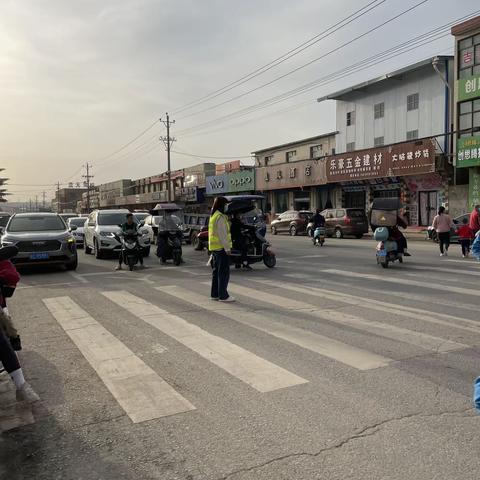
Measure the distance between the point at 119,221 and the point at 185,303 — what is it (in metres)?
9.94

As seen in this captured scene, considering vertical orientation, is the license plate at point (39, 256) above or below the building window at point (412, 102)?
below

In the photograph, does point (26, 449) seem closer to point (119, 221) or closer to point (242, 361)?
point (242, 361)

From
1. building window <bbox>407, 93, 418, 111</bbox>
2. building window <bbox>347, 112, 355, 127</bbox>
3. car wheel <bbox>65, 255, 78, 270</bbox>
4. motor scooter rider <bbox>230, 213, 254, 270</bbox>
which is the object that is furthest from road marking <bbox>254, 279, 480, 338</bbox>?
building window <bbox>347, 112, 355, 127</bbox>

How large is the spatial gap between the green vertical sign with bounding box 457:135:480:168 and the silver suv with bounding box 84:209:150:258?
17.0 meters

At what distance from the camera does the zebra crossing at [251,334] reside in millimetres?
4523

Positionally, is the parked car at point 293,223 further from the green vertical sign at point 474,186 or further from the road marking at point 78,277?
the road marking at point 78,277

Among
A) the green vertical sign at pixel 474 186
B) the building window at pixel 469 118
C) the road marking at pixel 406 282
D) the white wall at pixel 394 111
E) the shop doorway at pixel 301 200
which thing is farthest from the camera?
the shop doorway at pixel 301 200

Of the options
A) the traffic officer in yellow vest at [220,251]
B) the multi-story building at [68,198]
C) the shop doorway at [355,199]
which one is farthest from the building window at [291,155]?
the multi-story building at [68,198]

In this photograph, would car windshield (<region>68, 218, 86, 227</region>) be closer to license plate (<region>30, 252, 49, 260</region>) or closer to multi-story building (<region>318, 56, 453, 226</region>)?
license plate (<region>30, 252, 49, 260</region>)

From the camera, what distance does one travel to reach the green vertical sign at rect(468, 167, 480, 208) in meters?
25.5

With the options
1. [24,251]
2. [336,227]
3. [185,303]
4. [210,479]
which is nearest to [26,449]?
[210,479]

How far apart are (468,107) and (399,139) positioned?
5.69 m

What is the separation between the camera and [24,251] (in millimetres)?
12578

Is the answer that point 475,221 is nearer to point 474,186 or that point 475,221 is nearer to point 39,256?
point 474,186
